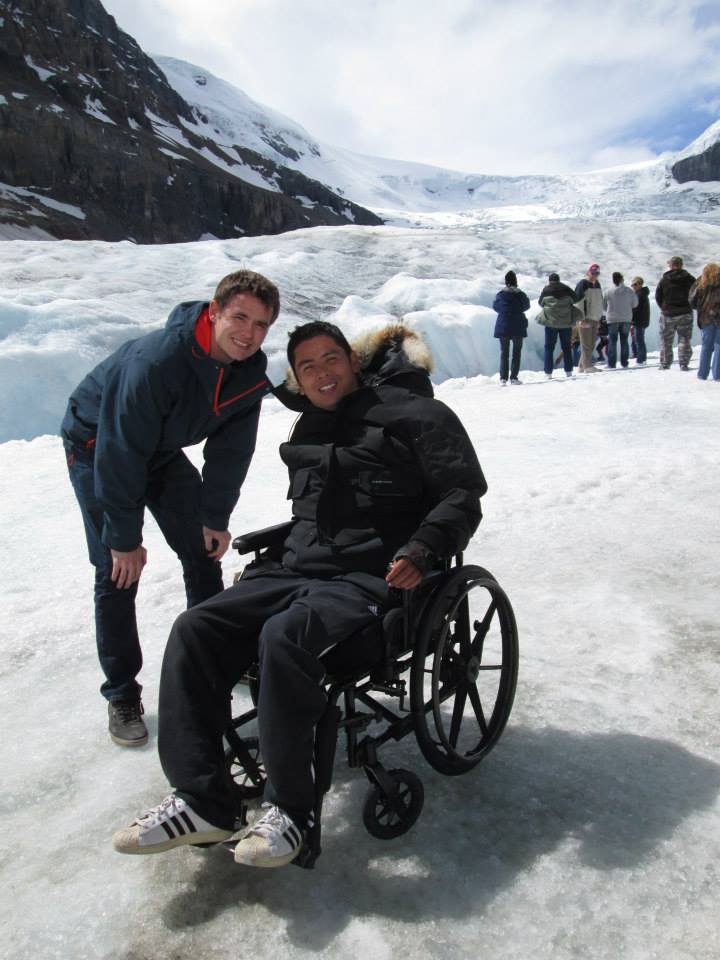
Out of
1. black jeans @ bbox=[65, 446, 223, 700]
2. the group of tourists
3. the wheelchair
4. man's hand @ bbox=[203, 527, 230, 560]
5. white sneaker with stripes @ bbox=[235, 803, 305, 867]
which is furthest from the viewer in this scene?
the group of tourists

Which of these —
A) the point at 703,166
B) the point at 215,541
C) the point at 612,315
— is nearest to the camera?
the point at 215,541

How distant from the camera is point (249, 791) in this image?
2.08 m

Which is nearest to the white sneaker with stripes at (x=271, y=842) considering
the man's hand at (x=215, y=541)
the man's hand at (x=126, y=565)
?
the man's hand at (x=126, y=565)

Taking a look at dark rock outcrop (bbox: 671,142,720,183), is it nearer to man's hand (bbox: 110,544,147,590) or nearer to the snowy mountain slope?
the snowy mountain slope

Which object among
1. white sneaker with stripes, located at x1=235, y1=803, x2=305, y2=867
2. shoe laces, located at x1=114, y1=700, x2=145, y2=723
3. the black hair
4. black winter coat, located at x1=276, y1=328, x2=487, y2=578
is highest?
the black hair

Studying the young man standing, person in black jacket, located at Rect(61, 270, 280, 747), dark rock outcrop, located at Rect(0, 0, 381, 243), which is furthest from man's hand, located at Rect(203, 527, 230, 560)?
dark rock outcrop, located at Rect(0, 0, 381, 243)

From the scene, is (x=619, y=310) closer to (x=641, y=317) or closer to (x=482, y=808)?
(x=641, y=317)

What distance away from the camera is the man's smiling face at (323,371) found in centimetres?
247

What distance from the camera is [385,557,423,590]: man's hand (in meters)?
2.04

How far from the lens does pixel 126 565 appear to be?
2564 mm

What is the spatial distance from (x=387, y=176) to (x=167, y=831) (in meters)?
185

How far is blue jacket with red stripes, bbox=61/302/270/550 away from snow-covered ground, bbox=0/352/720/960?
2.85ft

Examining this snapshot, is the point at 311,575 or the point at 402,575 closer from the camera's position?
the point at 402,575

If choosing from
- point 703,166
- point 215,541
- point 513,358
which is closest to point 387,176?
point 703,166
